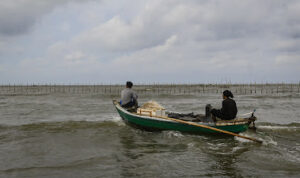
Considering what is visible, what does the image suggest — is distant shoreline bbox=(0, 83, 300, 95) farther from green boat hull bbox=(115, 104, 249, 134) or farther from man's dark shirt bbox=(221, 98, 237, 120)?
man's dark shirt bbox=(221, 98, 237, 120)

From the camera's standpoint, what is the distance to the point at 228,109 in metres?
7.29

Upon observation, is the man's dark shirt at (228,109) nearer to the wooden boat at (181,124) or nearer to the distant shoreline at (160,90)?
the wooden boat at (181,124)

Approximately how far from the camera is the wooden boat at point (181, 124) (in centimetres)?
730

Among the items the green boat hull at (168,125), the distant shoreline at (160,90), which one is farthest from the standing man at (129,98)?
the distant shoreline at (160,90)

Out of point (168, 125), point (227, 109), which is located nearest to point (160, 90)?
point (168, 125)

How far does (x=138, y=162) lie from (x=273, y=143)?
4375 mm

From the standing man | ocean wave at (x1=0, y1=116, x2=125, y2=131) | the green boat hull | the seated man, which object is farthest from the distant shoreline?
the seated man

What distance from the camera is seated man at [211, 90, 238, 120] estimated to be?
719 cm

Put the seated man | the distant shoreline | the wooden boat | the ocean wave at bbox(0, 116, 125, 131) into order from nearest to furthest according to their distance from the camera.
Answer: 1. the seated man
2. the wooden boat
3. the ocean wave at bbox(0, 116, 125, 131)
4. the distant shoreline

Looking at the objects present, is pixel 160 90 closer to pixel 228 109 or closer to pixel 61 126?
pixel 61 126

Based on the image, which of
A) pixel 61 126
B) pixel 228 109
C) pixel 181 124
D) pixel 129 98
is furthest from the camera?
pixel 61 126

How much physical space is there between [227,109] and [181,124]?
1.61m

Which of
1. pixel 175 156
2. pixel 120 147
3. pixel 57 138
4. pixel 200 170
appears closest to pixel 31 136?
pixel 57 138

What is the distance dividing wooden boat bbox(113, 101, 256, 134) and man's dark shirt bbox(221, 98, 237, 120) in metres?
0.17
